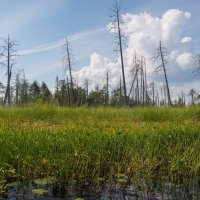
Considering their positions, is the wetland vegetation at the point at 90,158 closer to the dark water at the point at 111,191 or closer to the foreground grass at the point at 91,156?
the foreground grass at the point at 91,156

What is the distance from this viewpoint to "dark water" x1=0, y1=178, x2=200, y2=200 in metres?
4.90

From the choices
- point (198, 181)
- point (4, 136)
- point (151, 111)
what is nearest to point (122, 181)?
point (198, 181)

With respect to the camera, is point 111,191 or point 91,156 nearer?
point 111,191

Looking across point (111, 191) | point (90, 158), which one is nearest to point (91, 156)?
point (90, 158)

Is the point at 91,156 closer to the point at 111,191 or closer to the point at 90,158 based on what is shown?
the point at 90,158

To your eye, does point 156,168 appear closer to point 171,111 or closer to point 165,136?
point 165,136

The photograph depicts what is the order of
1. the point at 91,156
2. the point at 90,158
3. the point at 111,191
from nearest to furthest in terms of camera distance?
the point at 111,191 → the point at 90,158 → the point at 91,156

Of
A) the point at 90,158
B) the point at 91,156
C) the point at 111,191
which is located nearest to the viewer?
the point at 111,191

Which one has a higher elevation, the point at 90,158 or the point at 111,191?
the point at 90,158

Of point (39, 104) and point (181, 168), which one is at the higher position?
point (39, 104)

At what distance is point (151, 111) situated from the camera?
17562 millimetres

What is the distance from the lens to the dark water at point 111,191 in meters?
4.90

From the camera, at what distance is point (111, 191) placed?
5.33 meters

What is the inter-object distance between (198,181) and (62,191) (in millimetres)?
2573
